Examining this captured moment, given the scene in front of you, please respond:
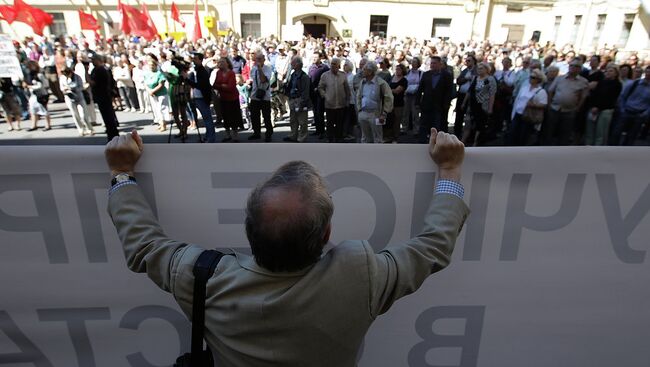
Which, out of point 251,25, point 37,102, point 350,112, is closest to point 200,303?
point 350,112

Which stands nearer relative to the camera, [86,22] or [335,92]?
[335,92]

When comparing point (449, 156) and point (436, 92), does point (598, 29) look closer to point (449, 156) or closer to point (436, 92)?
point (436, 92)

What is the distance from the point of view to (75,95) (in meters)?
8.06

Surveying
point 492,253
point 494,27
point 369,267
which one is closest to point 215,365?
point 369,267

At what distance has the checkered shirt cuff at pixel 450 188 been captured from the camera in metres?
1.26

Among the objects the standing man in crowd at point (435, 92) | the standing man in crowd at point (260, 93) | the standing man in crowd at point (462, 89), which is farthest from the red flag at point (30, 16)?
the standing man in crowd at point (462, 89)

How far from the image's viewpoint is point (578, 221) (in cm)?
162

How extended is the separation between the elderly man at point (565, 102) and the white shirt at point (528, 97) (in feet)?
1.14

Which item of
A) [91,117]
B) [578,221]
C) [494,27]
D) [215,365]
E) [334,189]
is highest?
[494,27]

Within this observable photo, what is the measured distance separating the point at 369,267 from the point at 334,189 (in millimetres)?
582

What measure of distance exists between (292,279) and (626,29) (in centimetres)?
3202

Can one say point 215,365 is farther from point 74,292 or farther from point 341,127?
point 341,127

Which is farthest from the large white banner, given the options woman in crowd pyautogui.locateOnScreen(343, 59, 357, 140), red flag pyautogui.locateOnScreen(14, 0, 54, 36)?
red flag pyautogui.locateOnScreen(14, 0, 54, 36)

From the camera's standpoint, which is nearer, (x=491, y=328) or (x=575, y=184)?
(x=575, y=184)
